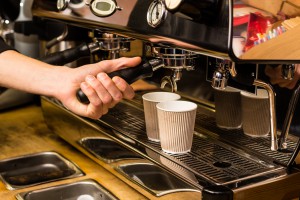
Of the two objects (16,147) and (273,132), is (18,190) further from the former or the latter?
(273,132)

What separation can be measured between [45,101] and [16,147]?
0.15 m

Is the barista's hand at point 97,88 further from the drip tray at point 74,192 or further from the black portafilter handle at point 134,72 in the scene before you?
the drip tray at point 74,192

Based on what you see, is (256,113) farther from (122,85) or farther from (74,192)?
(74,192)

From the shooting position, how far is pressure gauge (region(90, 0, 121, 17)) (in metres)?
0.99

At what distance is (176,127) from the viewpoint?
93 cm

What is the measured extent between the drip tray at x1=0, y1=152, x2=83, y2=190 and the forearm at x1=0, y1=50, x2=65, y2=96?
23 centimetres

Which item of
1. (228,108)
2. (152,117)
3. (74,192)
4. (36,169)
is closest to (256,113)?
(228,108)

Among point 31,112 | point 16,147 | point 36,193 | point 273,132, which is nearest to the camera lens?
point 273,132

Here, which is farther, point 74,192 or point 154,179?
point 74,192

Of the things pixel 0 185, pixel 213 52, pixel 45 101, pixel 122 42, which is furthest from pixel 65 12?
pixel 213 52

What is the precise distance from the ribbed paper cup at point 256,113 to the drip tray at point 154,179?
0.69 feet

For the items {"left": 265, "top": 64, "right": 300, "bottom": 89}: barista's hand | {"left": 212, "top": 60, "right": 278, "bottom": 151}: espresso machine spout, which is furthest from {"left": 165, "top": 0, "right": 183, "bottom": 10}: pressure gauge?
{"left": 265, "top": 64, "right": 300, "bottom": 89}: barista's hand

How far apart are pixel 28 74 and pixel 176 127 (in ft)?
1.11

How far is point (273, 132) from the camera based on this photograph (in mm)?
871
